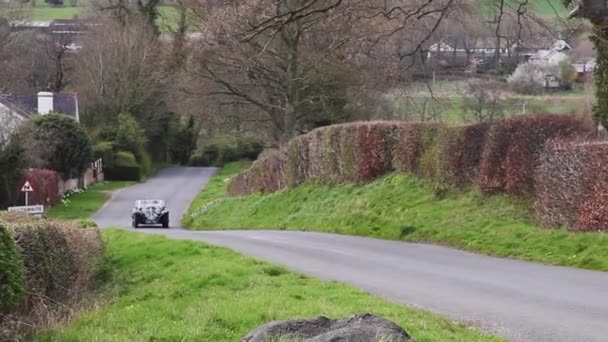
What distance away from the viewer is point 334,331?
7.39 metres

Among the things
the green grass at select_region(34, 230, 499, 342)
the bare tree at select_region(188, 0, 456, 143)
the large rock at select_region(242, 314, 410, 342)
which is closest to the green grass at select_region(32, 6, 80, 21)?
the bare tree at select_region(188, 0, 456, 143)

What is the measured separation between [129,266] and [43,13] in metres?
107

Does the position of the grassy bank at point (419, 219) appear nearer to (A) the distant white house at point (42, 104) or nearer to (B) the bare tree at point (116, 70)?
(A) the distant white house at point (42, 104)

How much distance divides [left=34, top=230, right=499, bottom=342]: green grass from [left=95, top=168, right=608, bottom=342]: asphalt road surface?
805 mm

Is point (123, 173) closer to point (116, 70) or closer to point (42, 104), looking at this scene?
point (116, 70)

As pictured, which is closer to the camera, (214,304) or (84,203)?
(214,304)

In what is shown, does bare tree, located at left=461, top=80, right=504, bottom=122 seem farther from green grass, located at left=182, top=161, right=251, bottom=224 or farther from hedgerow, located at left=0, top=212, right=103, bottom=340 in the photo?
hedgerow, located at left=0, top=212, right=103, bottom=340

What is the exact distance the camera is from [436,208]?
26.0 metres

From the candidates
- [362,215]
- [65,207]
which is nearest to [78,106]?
[65,207]

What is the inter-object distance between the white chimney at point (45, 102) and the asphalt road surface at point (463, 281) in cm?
4361

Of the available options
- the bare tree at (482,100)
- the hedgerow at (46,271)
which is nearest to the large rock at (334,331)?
the hedgerow at (46,271)

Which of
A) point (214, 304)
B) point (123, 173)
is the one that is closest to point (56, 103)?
point (123, 173)

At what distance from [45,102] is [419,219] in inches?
1875

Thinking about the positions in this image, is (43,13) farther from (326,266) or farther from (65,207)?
(326,266)
